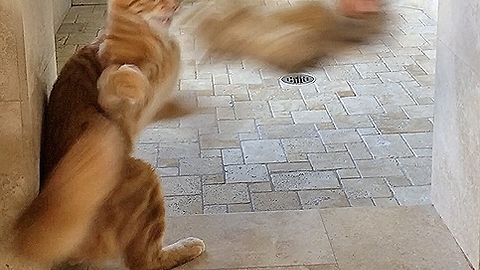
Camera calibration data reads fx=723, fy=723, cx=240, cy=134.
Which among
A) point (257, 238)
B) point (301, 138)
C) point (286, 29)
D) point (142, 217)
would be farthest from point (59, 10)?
point (286, 29)

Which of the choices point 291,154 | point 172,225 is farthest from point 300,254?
point 291,154

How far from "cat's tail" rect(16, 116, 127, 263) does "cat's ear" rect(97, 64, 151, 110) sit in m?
0.06

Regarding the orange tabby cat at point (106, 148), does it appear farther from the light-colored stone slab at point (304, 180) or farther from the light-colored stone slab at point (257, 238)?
the light-colored stone slab at point (304, 180)

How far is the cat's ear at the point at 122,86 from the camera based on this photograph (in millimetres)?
1407

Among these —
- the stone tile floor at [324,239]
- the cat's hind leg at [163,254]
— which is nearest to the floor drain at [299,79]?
the stone tile floor at [324,239]

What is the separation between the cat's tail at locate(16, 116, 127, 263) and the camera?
1376 mm

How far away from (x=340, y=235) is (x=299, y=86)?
156 cm

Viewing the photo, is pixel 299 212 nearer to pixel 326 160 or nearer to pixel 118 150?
pixel 326 160

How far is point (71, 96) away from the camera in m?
1.56

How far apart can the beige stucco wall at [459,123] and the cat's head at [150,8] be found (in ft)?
2.39

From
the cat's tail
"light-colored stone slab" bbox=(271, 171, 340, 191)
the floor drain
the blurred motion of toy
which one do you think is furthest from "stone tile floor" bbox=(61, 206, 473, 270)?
the floor drain

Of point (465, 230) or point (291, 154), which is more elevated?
point (465, 230)

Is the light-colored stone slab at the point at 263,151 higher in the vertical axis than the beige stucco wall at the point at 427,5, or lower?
higher

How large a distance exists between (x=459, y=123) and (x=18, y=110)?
43.0 inches
